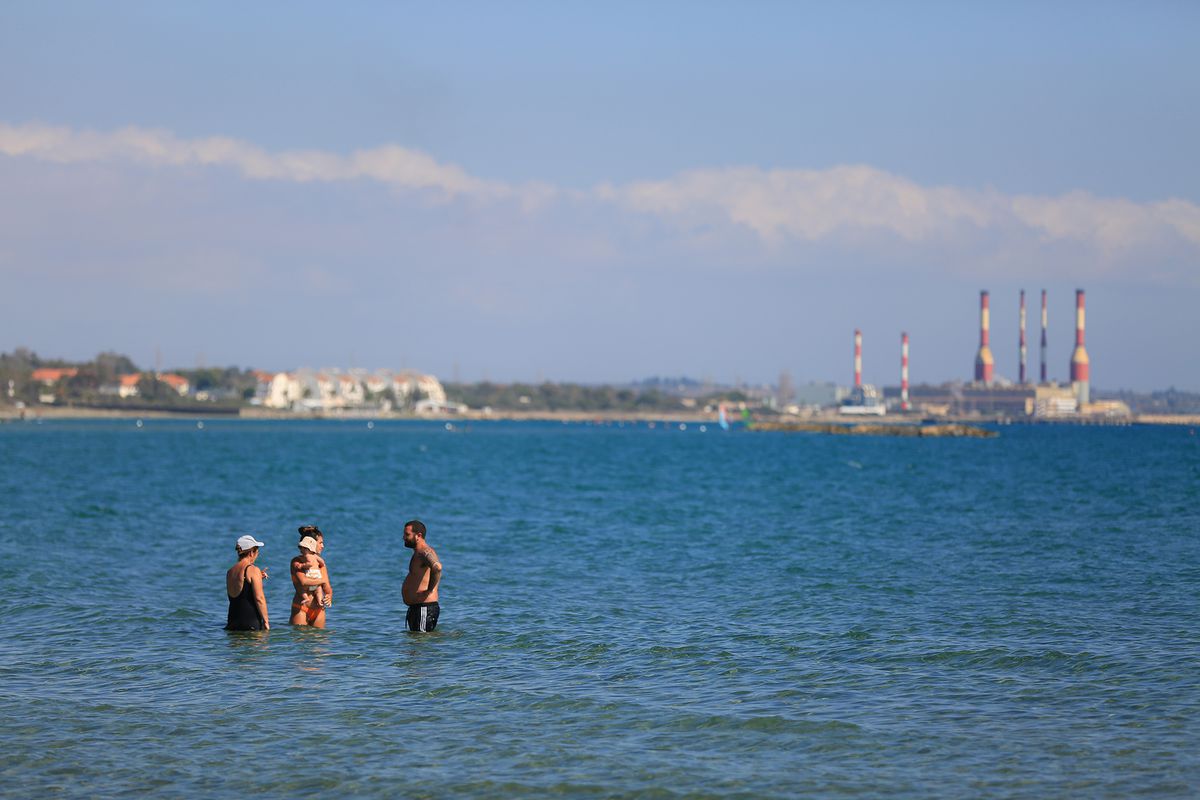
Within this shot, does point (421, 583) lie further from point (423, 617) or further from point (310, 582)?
point (310, 582)

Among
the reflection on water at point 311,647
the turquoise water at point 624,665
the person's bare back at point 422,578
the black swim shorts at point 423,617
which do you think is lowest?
the turquoise water at point 624,665

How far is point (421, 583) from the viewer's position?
1872 centimetres

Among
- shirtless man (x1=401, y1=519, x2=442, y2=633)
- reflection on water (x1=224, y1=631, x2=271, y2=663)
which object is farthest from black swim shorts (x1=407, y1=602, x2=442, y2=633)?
reflection on water (x1=224, y1=631, x2=271, y2=663)

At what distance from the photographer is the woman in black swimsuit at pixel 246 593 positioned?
61.0 ft

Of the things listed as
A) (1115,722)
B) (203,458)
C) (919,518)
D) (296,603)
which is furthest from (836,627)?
(203,458)

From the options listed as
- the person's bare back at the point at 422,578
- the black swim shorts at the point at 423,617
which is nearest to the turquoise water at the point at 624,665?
the black swim shorts at the point at 423,617

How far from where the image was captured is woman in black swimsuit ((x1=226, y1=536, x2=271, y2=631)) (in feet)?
61.0

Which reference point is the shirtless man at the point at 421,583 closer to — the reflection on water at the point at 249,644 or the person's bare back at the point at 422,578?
the person's bare back at the point at 422,578

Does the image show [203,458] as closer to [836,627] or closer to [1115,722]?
[836,627]

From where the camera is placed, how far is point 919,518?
1727 inches

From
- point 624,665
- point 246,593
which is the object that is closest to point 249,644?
point 246,593

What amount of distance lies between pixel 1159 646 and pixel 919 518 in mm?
26031

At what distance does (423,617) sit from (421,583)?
674mm

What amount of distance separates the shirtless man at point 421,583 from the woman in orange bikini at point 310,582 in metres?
1.30
